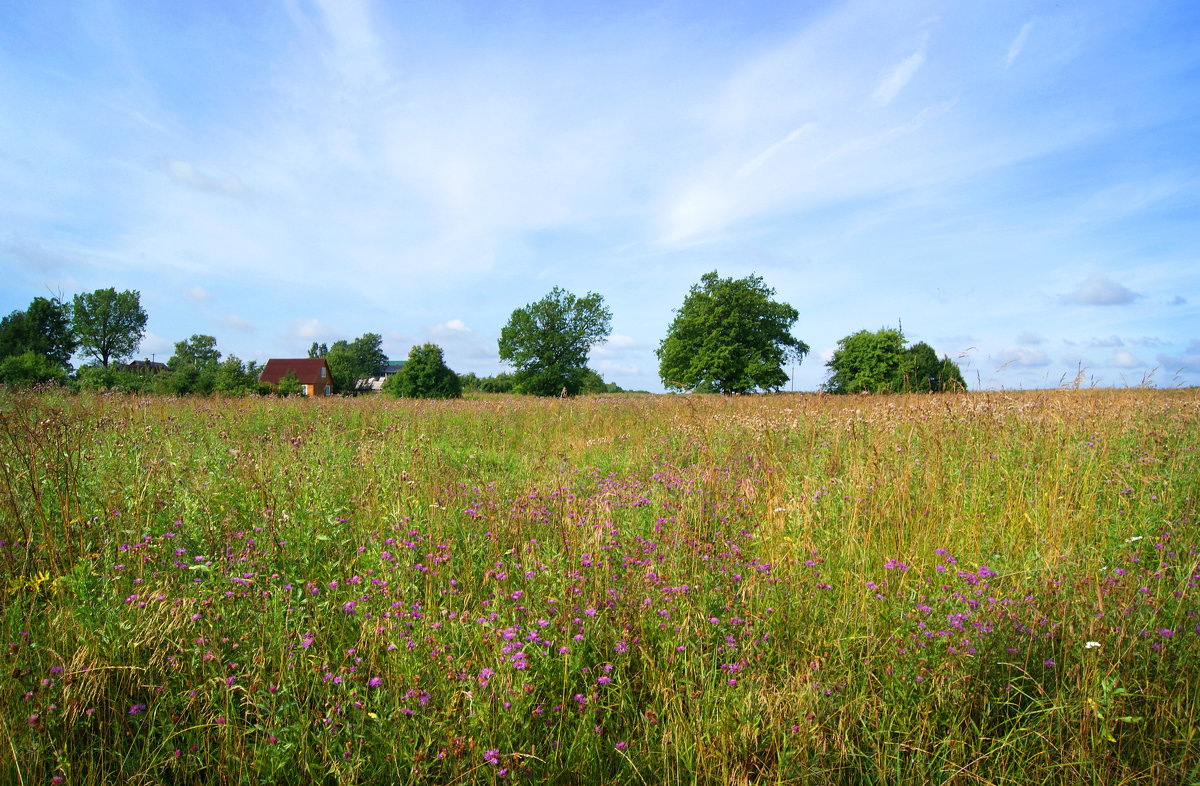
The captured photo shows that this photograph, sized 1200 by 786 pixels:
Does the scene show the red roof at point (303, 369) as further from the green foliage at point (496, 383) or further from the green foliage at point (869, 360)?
the green foliage at point (869, 360)

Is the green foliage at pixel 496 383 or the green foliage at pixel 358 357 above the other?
the green foliage at pixel 358 357

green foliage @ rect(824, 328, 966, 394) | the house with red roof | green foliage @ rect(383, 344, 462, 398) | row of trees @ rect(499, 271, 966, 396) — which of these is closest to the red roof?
the house with red roof

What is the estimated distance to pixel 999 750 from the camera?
188 centimetres

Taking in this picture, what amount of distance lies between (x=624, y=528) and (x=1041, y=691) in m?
2.24

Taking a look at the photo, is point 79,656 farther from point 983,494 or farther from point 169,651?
point 983,494

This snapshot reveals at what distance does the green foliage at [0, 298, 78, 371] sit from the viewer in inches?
1939

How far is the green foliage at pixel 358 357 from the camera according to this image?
9488cm

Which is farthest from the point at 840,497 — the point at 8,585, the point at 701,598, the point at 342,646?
the point at 8,585

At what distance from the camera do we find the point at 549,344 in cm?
4506

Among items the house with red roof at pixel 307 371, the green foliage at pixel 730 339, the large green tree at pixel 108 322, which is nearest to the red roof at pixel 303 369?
the house with red roof at pixel 307 371

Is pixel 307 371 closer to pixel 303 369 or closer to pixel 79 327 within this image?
pixel 303 369

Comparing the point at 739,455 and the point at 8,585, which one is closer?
the point at 8,585

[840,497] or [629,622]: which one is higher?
[840,497]

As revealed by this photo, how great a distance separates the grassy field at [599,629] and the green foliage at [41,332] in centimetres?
6385
